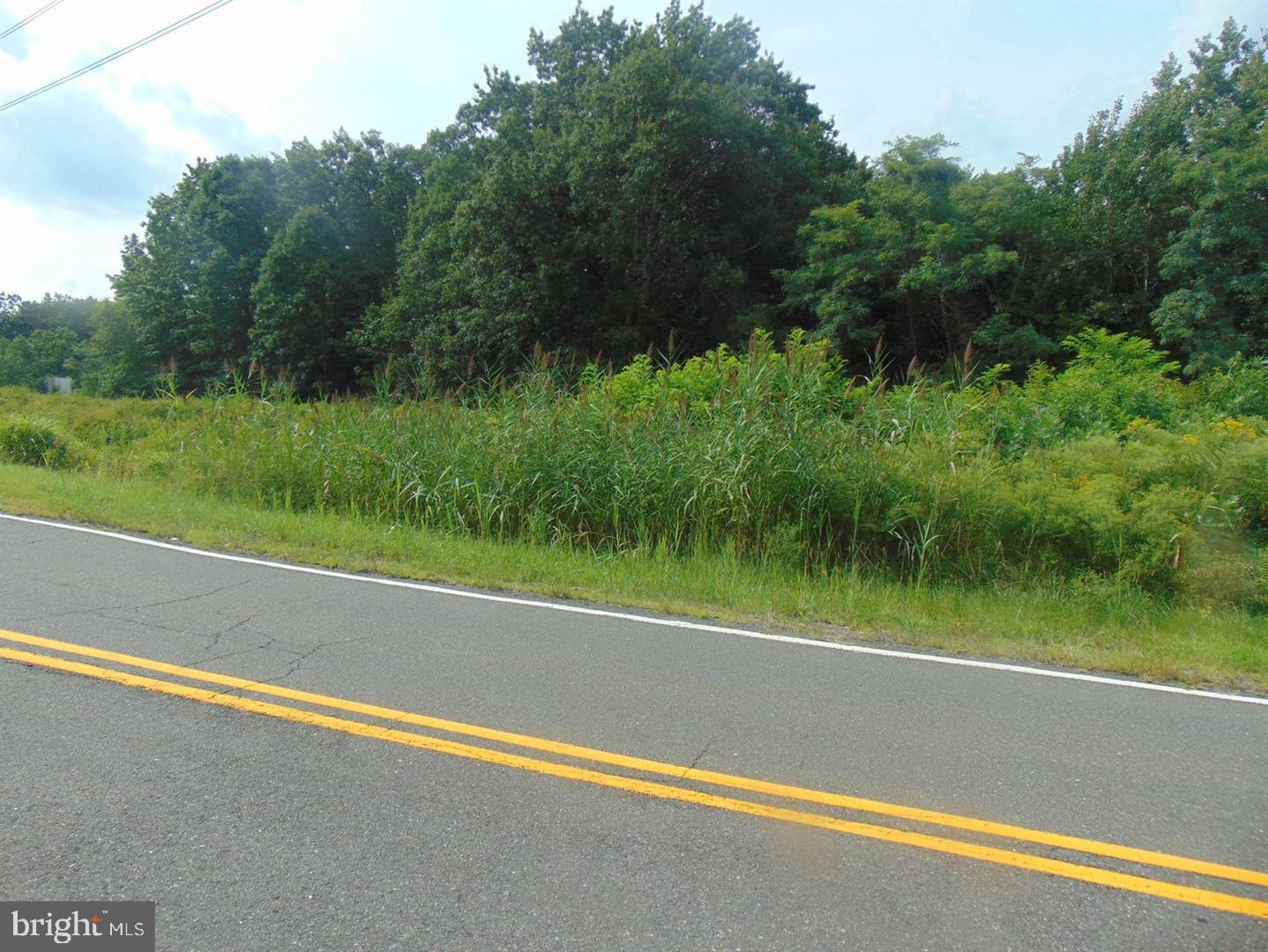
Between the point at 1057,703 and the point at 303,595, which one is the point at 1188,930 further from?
the point at 303,595

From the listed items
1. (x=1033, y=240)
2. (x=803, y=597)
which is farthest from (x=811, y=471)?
(x=1033, y=240)

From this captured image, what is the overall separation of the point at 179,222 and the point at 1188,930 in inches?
2183

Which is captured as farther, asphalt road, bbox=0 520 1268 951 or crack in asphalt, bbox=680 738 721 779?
crack in asphalt, bbox=680 738 721 779

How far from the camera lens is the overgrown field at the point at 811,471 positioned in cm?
912

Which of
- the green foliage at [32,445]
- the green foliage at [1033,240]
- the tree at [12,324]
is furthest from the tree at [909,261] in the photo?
the tree at [12,324]

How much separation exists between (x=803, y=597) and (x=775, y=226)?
2373 cm

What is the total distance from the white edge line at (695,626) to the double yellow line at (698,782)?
8.50 ft

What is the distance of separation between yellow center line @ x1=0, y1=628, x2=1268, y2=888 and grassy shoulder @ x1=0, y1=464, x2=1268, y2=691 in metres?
2.97

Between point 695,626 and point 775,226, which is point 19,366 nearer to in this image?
point 775,226

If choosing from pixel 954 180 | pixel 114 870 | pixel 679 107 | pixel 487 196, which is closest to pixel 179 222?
pixel 487 196

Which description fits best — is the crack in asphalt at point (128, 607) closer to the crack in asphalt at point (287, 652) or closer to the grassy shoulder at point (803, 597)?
the crack in asphalt at point (287, 652)

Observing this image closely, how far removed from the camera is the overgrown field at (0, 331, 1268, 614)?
9.12 meters

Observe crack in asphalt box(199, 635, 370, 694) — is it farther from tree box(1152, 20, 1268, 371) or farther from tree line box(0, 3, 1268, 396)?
tree box(1152, 20, 1268, 371)

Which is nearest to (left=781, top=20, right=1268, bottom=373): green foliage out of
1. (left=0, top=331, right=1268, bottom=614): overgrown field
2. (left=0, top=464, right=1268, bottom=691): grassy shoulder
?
(left=0, top=331, right=1268, bottom=614): overgrown field
